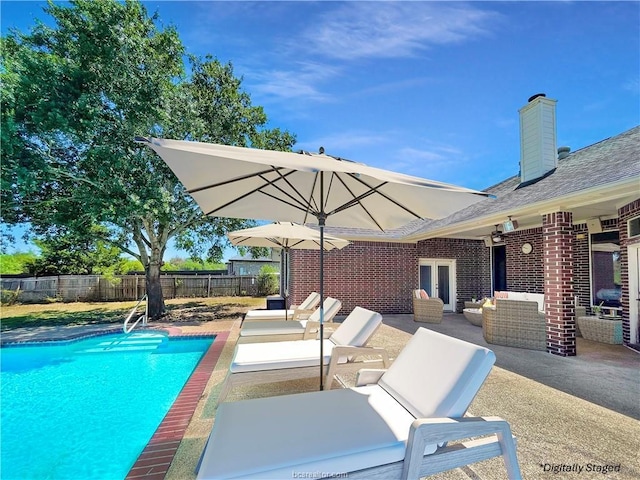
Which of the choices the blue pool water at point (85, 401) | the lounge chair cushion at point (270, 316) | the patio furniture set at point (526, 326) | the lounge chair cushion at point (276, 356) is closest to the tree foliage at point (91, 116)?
the blue pool water at point (85, 401)

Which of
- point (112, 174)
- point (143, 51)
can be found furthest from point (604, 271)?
point (143, 51)

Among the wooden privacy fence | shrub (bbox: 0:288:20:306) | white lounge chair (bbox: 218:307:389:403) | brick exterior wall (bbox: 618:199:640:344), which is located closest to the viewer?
white lounge chair (bbox: 218:307:389:403)

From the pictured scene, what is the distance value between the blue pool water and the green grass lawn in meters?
3.51

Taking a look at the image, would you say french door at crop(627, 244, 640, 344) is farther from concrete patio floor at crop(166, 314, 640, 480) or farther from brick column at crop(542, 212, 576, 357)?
brick column at crop(542, 212, 576, 357)

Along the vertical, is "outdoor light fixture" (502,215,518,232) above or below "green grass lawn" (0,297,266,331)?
above

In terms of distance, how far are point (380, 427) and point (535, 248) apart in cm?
991

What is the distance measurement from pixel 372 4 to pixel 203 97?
26.9ft

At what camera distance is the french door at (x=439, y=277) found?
41.0ft

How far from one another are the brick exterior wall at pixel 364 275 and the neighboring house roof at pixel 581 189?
2.03 metres

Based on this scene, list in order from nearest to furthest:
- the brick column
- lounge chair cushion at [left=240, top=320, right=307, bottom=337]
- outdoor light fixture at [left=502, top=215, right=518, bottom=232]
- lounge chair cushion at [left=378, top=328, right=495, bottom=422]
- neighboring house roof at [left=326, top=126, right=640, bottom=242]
Answer: lounge chair cushion at [left=378, top=328, right=495, bottom=422]
neighboring house roof at [left=326, top=126, right=640, bottom=242]
the brick column
lounge chair cushion at [left=240, top=320, right=307, bottom=337]
outdoor light fixture at [left=502, top=215, right=518, bottom=232]

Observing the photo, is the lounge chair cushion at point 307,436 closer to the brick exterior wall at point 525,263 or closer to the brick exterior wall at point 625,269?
the brick exterior wall at point 625,269

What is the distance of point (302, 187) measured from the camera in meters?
3.85

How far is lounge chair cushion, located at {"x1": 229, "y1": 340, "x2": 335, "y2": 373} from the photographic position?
3.82 m

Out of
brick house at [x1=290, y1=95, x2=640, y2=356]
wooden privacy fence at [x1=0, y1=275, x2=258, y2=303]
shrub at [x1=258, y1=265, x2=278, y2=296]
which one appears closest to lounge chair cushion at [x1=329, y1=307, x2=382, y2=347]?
brick house at [x1=290, y1=95, x2=640, y2=356]
